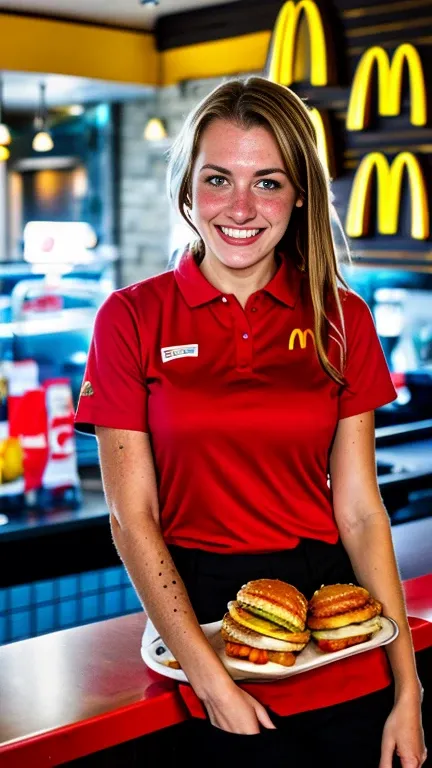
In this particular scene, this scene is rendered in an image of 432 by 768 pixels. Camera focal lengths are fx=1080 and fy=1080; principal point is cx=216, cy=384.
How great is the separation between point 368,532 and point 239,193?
54 cm

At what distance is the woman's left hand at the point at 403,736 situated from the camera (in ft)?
4.99

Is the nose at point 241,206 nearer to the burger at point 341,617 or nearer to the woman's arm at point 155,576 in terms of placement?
the woman's arm at point 155,576

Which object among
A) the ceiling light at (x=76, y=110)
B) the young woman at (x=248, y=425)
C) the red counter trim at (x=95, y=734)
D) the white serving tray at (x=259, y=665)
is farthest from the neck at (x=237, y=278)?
the ceiling light at (x=76, y=110)

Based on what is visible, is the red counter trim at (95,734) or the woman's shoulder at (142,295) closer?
the red counter trim at (95,734)

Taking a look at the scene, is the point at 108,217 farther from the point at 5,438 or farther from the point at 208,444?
the point at 208,444

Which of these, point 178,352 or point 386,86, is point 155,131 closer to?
point 386,86

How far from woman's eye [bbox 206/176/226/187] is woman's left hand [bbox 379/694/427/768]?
0.79 m

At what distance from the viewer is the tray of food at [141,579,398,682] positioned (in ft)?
4.68

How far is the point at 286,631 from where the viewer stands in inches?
56.9

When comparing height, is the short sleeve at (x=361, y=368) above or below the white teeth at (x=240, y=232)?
below

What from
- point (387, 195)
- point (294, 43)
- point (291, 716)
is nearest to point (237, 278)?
point (291, 716)

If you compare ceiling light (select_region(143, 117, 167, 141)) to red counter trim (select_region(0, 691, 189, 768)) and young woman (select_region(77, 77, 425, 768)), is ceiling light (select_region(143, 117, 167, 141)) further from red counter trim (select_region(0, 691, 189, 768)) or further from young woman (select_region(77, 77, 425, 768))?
red counter trim (select_region(0, 691, 189, 768))

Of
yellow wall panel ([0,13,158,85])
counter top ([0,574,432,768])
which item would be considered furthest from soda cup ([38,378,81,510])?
yellow wall panel ([0,13,158,85])

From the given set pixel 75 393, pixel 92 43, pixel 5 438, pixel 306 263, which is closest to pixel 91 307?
pixel 92 43
